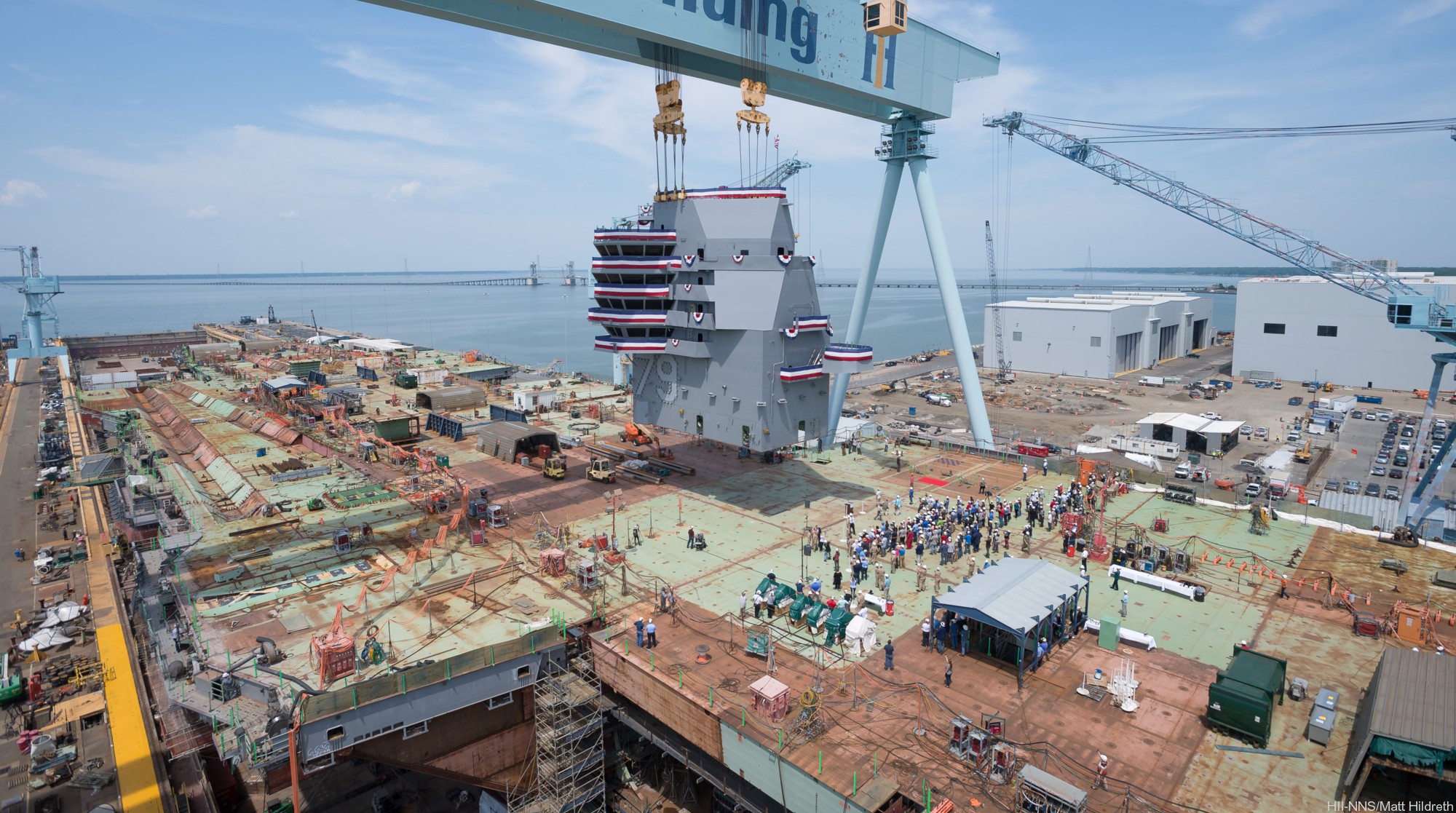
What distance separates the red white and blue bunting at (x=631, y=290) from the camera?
36.2 m

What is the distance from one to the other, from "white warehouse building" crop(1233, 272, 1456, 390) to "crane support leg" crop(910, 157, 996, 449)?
69.9 metres

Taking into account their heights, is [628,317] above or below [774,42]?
below

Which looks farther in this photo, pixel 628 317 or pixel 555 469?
pixel 555 469

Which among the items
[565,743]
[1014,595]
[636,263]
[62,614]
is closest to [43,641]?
[62,614]

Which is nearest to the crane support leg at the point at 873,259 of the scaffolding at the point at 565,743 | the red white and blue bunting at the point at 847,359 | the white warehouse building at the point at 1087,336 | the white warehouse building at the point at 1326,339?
the red white and blue bunting at the point at 847,359

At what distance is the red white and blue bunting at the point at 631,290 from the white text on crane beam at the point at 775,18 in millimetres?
12454

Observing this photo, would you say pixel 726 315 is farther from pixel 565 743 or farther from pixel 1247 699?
pixel 1247 699

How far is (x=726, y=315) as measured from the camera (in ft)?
114

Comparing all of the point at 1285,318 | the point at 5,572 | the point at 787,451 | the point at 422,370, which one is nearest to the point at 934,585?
the point at 787,451

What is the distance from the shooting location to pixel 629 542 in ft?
106

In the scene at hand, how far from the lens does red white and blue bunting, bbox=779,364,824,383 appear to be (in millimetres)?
33906

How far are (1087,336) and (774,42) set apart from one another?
83155 mm

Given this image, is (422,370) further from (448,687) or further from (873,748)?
(873,748)

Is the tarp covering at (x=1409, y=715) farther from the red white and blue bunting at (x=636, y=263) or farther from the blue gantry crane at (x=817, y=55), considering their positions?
the red white and blue bunting at (x=636, y=263)
